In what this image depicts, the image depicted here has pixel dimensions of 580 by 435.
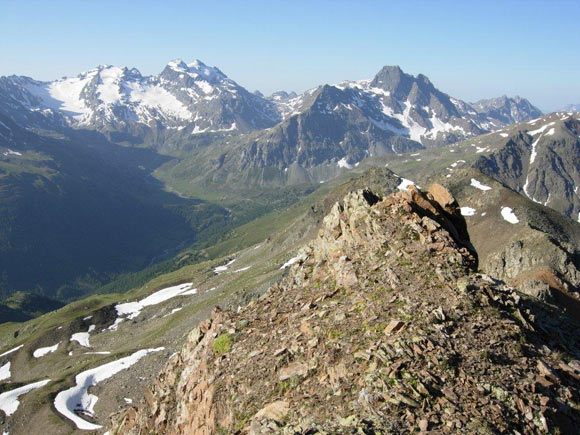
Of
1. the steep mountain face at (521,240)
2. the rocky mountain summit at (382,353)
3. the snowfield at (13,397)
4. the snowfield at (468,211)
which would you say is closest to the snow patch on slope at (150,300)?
the snowfield at (13,397)

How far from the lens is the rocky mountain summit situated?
56.5ft

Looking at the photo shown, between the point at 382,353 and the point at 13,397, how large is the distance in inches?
3821

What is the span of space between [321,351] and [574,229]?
419 ft

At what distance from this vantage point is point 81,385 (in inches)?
3467

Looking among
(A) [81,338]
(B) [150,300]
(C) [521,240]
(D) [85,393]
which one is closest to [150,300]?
(B) [150,300]

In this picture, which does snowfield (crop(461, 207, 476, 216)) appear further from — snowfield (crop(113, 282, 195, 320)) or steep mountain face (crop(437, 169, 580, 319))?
snowfield (crop(113, 282, 195, 320))

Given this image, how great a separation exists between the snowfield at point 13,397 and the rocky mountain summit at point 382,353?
230 ft

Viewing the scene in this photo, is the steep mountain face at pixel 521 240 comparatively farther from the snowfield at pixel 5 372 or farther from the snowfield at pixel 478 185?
the snowfield at pixel 5 372

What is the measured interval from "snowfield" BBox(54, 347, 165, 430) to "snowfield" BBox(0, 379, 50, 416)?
836 cm

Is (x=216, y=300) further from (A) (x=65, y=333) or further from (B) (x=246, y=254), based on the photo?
(B) (x=246, y=254)

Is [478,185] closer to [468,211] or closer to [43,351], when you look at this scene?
[468,211]

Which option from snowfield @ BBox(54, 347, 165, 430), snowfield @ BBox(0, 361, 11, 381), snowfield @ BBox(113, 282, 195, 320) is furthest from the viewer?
snowfield @ BBox(113, 282, 195, 320)

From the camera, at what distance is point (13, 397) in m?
89.2

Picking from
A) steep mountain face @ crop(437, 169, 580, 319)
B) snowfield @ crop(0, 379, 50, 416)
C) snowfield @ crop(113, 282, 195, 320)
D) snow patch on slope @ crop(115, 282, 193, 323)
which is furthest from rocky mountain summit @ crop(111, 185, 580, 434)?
snow patch on slope @ crop(115, 282, 193, 323)
